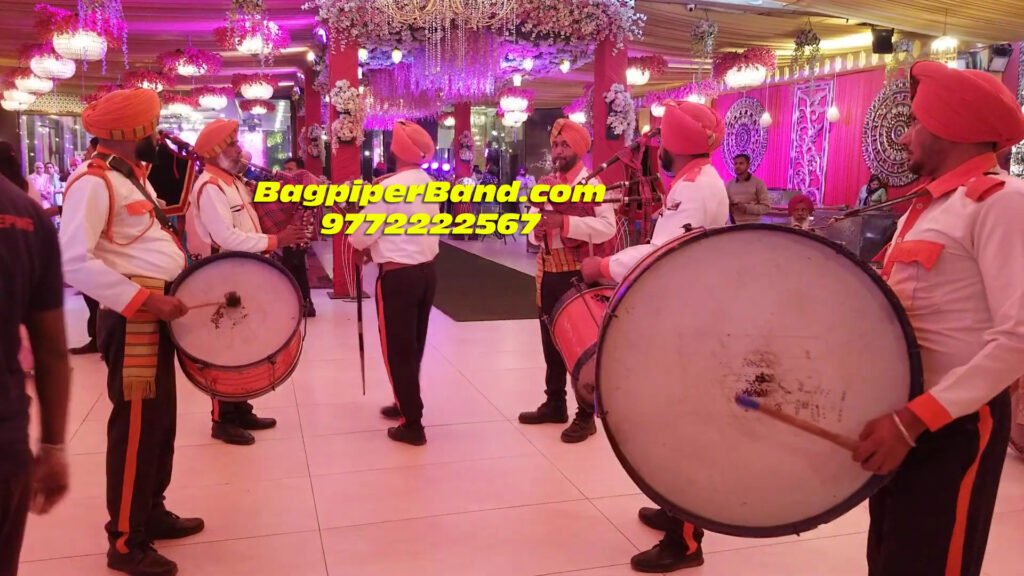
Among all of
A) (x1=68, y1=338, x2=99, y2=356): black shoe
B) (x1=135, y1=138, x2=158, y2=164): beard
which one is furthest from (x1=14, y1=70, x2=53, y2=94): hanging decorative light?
(x1=135, y1=138, x2=158, y2=164): beard

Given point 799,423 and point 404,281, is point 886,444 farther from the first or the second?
point 404,281

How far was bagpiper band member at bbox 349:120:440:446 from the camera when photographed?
3.83 meters

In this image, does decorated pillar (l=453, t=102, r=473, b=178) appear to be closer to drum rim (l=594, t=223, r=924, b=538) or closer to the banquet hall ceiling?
the banquet hall ceiling

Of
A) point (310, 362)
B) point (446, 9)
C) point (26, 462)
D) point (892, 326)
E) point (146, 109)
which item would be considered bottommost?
point (310, 362)

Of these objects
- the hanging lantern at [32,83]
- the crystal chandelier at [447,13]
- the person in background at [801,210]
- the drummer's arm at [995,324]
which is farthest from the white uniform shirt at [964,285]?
the hanging lantern at [32,83]

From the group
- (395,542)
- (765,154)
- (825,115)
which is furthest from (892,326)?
(765,154)

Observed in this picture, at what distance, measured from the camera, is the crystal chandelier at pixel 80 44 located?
7.45 m

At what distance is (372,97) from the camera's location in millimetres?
12250

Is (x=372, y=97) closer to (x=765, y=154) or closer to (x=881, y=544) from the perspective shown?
(x=765, y=154)

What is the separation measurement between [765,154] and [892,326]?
14.9 meters

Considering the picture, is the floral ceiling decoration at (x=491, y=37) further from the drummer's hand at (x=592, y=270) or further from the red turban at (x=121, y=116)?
the drummer's hand at (x=592, y=270)

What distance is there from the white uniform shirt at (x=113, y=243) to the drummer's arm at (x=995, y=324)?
2.25 m

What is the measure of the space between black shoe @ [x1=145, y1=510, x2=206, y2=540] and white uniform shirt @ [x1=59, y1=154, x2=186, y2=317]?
885mm

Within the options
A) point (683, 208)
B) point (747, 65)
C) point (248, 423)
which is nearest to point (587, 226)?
point (683, 208)
